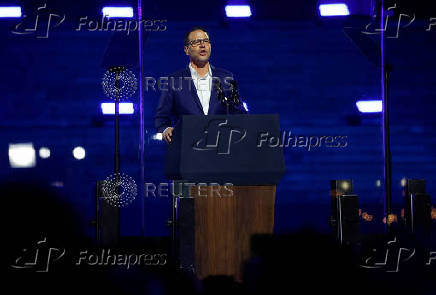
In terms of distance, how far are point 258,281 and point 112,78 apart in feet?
9.45

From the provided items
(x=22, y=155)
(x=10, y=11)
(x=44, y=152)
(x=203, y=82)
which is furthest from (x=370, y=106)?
(x=10, y=11)

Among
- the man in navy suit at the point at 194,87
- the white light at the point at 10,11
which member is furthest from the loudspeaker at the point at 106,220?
the white light at the point at 10,11

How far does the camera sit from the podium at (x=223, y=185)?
275cm

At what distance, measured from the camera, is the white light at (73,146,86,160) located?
18.8 feet

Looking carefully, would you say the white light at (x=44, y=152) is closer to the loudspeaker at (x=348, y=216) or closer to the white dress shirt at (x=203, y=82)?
the white dress shirt at (x=203, y=82)

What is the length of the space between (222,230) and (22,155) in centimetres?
352

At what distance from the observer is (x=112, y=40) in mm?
5812

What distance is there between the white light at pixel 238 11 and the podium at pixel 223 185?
3195mm

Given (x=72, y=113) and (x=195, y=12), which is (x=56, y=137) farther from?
(x=195, y=12)

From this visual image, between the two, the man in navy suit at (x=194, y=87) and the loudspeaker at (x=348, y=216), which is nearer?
the man in navy suit at (x=194, y=87)

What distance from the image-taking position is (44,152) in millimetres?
5727

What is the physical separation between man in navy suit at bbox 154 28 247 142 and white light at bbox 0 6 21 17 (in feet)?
8.69

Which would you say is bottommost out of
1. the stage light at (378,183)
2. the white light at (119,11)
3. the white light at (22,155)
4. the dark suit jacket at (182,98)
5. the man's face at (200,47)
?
the stage light at (378,183)

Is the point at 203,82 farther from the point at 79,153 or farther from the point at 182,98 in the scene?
the point at 79,153
